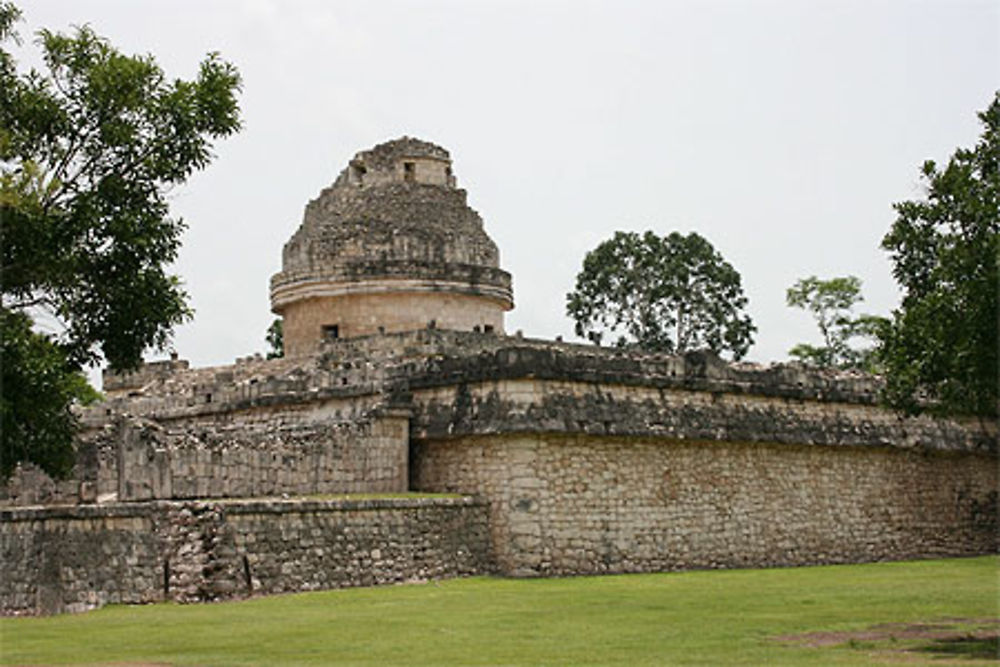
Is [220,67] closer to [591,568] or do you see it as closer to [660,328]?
[591,568]

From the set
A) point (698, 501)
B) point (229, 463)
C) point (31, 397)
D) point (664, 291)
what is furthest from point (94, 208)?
point (664, 291)

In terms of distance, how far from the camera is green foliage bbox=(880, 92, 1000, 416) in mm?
14344

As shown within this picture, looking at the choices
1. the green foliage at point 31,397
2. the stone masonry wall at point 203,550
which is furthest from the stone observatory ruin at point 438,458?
the green foliage at point 31,397

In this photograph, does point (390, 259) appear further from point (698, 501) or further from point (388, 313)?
point (698, 501)

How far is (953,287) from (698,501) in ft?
31.8

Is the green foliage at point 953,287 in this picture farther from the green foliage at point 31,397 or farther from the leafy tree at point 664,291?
the leafy tree at point 664,291

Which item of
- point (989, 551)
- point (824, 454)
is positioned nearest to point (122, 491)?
point (824, 454)

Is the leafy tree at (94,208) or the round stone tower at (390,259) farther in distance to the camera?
the round stone tower at (390,259)

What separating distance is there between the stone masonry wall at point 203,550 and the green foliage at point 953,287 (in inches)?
283

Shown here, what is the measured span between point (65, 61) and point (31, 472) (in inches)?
443

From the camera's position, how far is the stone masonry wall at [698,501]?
21500 millimetres

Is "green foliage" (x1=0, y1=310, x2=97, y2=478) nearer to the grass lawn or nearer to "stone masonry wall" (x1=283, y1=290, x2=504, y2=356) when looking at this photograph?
the grass lawn

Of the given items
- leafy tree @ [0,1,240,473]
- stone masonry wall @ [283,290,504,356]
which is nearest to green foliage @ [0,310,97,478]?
leafy tree @ [0,1,240,473]

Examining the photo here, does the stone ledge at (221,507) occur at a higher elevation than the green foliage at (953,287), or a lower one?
lower
